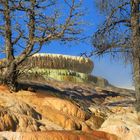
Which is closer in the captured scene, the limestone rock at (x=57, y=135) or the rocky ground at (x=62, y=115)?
the limestone rock at (x=57, y=135)

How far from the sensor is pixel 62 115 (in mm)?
16281

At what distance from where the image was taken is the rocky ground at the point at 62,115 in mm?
13742

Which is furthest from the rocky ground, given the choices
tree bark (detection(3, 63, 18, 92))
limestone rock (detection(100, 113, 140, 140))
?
tree bark (detection(3, 63, 18, 92))

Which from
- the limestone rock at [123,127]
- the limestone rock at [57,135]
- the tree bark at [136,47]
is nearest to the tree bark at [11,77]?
the limestone rock at [123,127]

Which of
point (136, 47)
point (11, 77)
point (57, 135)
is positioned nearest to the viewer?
point (57, 135)

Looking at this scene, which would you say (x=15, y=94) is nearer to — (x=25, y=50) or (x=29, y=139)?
(x=25, y=50)

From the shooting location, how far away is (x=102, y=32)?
63.5 ft

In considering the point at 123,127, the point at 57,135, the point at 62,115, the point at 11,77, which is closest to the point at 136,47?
the point at 123,127

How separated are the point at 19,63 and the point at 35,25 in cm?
142

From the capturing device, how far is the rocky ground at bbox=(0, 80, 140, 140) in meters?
13.7

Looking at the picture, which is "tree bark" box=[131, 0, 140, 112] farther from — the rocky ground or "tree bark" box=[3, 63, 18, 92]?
"tree bark" box=[3, 63, 18, 92]

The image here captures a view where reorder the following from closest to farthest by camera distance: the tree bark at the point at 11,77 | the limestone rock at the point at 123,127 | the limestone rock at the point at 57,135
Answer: the limestone rock at the point at 57,135
the limestone rock at the point at 123,127
the tree bark at the point at 11,77

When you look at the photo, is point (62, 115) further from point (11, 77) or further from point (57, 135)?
point (11, 77)

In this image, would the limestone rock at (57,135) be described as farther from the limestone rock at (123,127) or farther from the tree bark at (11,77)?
the tree bark at (11,77)
